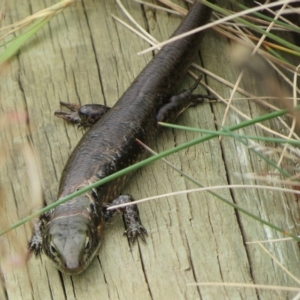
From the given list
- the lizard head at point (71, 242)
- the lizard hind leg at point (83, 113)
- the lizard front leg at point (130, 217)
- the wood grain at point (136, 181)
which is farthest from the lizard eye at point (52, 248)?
the lizard hind leg at point (83, 113)

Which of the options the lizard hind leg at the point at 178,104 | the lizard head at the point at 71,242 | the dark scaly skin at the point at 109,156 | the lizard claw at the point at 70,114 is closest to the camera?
the lizard head at the point at 71,242

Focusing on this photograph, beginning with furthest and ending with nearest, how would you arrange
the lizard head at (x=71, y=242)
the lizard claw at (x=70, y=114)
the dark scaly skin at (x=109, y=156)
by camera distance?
the lizard claw at (x=70, y=114) → the dark scaly skin at (x=109, y=156) → the lizard head at (x=71, y=242)

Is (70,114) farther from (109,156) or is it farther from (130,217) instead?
(130,217)

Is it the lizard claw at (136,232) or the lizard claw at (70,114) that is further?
the lizard claw at (70,114)

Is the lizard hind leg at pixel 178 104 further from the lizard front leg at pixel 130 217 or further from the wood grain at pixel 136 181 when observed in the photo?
the lizard front leg at pixel 130 217

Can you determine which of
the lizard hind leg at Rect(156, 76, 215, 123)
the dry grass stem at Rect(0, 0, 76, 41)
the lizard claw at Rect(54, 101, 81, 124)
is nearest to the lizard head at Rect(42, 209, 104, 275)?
the lizard claw at Rect(54, 101, 81, 124)

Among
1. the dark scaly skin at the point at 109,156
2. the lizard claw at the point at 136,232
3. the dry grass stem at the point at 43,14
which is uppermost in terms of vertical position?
the dry grass stem at the point at 43,14

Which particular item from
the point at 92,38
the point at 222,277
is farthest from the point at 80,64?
the point at 222,277

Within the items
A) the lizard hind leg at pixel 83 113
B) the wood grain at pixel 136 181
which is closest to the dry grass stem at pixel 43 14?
the wood grain at pixel 136 181

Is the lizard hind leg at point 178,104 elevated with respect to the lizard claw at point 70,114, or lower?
lower
